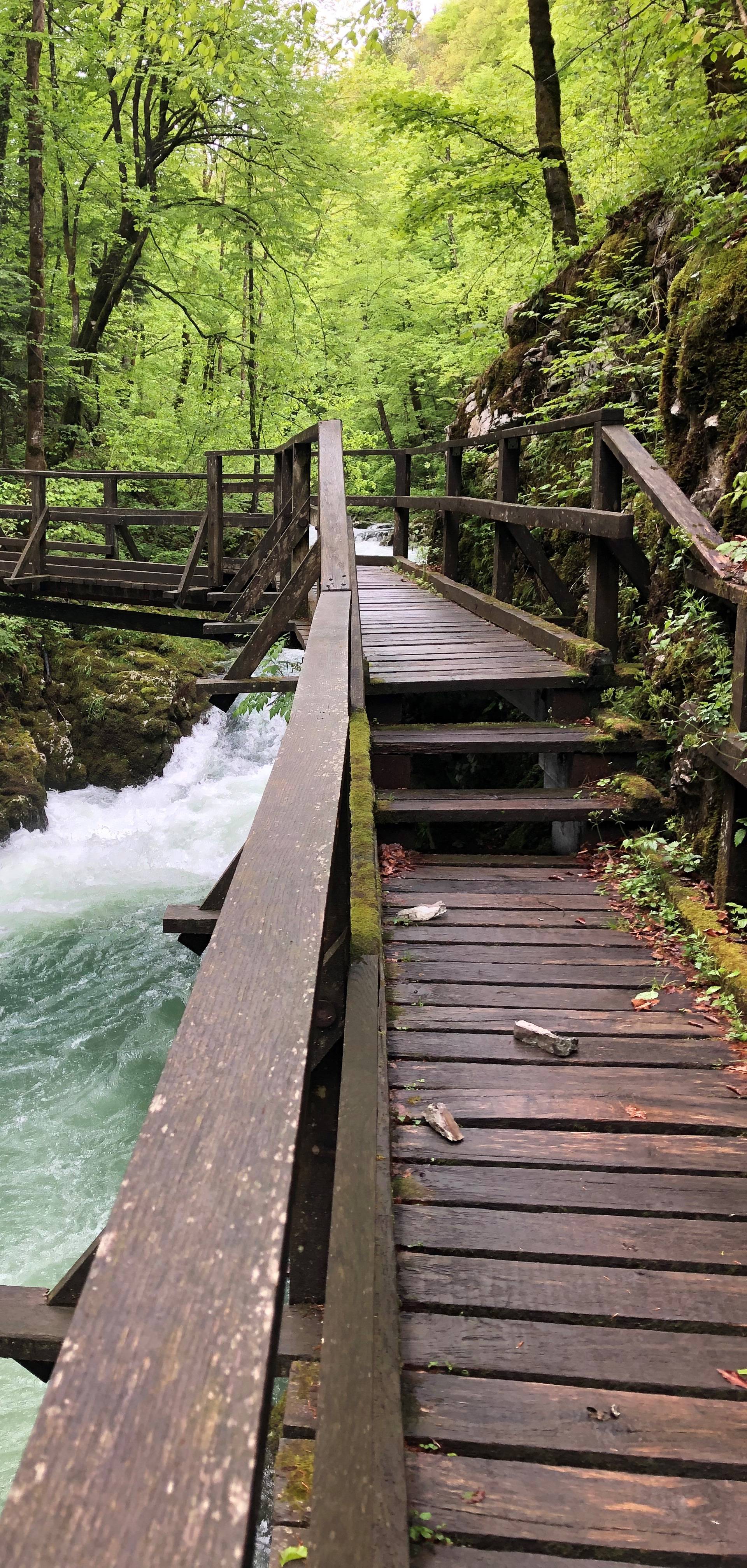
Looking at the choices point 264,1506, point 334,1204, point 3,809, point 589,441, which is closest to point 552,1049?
point 334,1204

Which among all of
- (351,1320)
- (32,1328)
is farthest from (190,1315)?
(32,1328)

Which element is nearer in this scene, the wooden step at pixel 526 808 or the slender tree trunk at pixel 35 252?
the wooden step at pixel 526 808

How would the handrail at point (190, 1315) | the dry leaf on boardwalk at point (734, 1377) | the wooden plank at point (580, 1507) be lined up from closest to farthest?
1. the handrail at point (190, 1315)
2. the wooden plank at point (580, 1507)
3. the dry leaf on boardwalk at point (734, 1377)

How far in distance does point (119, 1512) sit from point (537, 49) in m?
12.4

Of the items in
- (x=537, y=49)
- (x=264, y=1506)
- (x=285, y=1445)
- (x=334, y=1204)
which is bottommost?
(x=264, y=1506)

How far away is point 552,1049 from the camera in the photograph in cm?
288

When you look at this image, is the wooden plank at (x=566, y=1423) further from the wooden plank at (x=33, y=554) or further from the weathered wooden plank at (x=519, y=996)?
the wooden plank at (x=33, y=554)

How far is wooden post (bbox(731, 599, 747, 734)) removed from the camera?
346 centimetres

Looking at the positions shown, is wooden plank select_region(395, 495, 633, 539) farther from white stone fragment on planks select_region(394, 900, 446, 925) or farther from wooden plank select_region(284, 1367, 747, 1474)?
wooden plank select_region(284, 1367, 747, 1474)

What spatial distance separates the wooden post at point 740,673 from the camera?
3.46 m

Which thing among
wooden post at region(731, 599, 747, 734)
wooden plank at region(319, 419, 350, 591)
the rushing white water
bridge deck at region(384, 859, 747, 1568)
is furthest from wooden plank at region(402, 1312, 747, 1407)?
the rushing white water

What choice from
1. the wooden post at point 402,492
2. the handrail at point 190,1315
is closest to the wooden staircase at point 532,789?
the handrail at point 190,1315

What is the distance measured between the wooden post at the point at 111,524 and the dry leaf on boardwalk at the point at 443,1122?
10651 millimetres

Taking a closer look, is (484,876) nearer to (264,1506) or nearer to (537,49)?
(264,1506)
